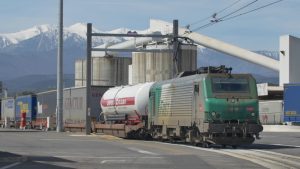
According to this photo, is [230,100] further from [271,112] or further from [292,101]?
[271,112]

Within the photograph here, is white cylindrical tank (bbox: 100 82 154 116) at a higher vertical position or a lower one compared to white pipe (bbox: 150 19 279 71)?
lower

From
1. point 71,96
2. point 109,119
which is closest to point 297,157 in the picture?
point 109,119

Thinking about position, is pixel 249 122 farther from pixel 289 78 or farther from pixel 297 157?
pixel 289 78

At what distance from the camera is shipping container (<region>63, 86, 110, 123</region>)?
4984 centimetres

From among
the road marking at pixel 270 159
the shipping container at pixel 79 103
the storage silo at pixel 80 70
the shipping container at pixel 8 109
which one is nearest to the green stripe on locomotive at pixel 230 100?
the road marking at pixel 270 159

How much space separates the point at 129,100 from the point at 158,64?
46.2 metres

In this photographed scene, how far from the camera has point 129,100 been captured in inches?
1542

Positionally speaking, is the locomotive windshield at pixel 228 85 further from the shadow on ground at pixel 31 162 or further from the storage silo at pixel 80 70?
the storage silo at pixel 80 70

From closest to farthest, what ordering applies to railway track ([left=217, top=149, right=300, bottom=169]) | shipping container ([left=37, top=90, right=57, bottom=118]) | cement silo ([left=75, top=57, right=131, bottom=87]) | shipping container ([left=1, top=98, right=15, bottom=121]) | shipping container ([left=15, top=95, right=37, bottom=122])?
railway track ([left=217, top=149, right=300, bottom=169])
shipping container ([left=37, top=90, right=57, bottom=118])
shipping container ([left=15, top=95, right=37, bottom=122])
shipping container ([left=1, top=98, right=15, bottom=121])
cement silo ([left=75, top=57, right=131, bottom=87])

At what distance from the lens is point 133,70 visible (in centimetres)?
9025

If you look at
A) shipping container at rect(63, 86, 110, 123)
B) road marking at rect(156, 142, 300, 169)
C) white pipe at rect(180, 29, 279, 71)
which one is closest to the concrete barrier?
shipping container at rect(63, 86, 110, 123)

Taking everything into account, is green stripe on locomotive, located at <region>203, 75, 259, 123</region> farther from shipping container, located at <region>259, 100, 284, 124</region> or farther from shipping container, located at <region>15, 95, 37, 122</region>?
shipping container, located at <region>259, 100, 284, 124</region>

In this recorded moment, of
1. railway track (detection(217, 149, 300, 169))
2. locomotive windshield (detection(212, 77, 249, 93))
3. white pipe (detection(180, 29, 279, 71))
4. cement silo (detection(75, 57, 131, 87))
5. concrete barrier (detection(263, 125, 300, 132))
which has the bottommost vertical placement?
concrete barrier (detection(263, 125, 300, 132))

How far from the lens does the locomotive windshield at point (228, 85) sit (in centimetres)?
2934
